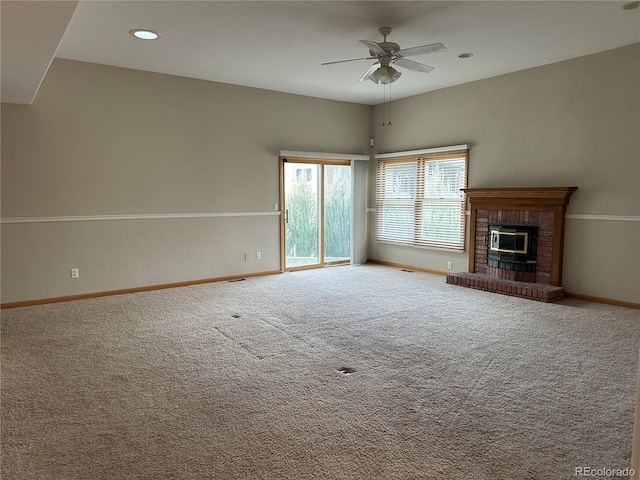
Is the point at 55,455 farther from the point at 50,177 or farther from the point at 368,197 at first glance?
the point at 368,197

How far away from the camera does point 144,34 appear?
A: 4344mm

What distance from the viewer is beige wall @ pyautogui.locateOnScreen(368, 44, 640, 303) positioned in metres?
4.90

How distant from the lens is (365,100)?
7668mm

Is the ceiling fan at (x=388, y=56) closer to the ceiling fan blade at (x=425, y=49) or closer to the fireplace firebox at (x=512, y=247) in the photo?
the ceiling fan blade at (x=425, y=49)

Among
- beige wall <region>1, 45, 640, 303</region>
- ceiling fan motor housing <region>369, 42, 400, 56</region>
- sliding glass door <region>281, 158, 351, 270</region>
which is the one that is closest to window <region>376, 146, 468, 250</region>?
beige wall <region>1, 45, 640, 303</region>

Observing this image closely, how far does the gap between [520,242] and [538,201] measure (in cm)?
59

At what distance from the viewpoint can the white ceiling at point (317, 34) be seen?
12.3 ft

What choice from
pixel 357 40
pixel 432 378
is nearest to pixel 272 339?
pixel 432 378

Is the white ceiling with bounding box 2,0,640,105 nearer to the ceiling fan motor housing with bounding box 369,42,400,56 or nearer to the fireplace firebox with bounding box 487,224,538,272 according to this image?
the ceiling fan motor housing with bounding box 369,42,400,56

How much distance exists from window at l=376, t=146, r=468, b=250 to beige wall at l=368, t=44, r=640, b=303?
0.33m

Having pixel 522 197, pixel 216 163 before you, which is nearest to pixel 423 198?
pixel 522 197

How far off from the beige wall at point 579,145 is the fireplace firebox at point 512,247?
16.2 inches

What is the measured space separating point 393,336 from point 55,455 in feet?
8.88

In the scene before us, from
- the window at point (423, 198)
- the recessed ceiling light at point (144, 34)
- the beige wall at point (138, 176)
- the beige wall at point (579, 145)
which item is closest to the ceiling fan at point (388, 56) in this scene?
the beige wall at point (579, 145)
